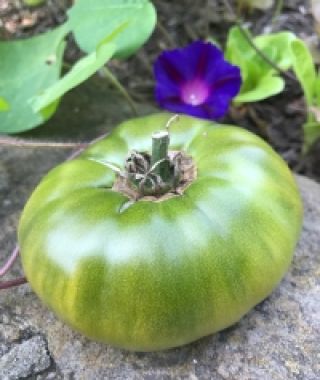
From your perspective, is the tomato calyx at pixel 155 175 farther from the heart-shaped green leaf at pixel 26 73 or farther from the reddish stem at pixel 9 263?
the heart-shaped green leaf at pixel 26 73

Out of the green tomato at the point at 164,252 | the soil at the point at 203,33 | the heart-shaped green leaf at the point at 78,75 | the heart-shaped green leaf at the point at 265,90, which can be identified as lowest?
the soil at the point at 203,33

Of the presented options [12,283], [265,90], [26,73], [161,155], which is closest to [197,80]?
[265,90]

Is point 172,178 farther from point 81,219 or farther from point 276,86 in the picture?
point 276,86

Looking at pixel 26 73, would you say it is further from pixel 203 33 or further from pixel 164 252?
pixel 203 33

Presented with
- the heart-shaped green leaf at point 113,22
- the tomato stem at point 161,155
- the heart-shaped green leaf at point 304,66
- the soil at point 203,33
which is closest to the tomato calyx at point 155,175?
the tomato stem at point 161,155

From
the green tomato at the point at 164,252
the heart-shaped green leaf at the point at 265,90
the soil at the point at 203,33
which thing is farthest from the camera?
the soil at the point at 203,33

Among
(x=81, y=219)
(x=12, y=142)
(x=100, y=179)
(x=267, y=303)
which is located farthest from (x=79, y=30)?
(x=267, y=303)
